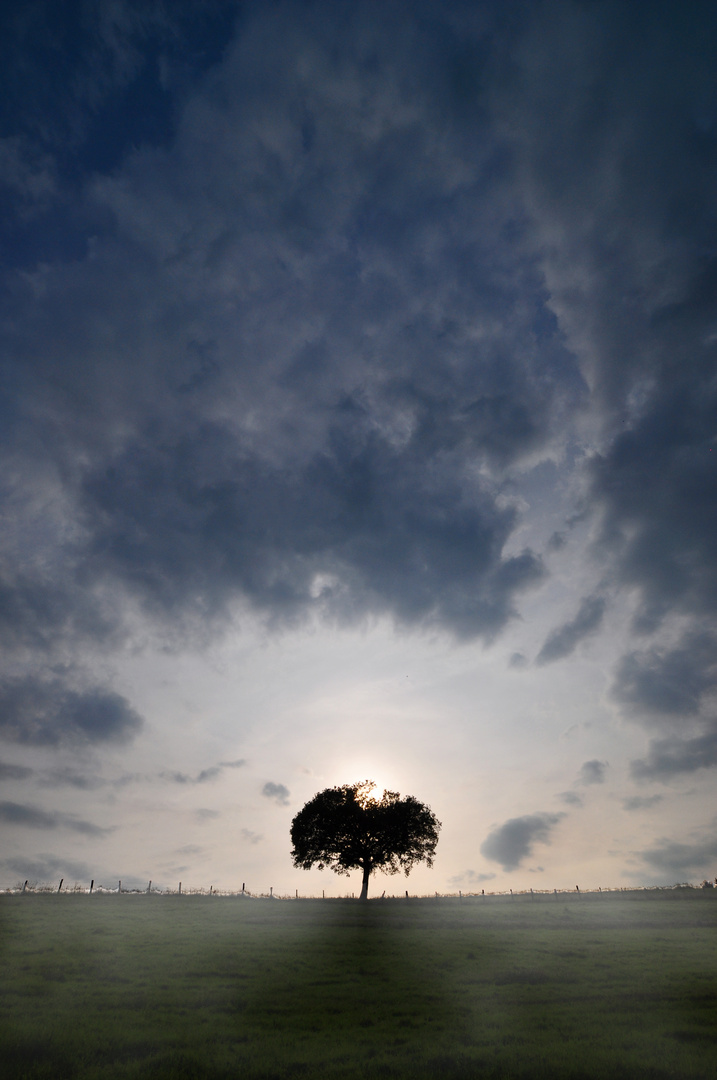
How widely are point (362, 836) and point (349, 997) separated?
54805mm

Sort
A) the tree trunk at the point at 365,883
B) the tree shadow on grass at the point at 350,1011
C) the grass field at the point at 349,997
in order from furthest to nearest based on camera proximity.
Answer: the tree trunk at the point at 365,883, the tree shadow on grass at the point at 350,1011, the grass field at the point at 349,997

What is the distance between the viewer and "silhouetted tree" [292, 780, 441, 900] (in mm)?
85438

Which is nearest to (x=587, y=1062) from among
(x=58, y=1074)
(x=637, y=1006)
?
(x=637, y=1006)

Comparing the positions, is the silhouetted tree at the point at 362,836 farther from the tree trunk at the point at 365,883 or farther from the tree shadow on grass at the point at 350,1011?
the tree shadow on grass at the point at 350,1011

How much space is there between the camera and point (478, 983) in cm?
3669

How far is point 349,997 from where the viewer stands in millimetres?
33781

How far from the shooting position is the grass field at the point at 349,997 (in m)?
24.2

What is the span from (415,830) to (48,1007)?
65933 mm

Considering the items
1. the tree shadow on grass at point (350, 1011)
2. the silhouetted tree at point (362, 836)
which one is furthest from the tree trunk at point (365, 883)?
the tree shadow on grass at point (350, 1011)

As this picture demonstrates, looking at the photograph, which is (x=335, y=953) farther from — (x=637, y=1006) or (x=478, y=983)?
(x=637, y=1006)

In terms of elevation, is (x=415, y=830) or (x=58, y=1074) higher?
(x=415, y=830)

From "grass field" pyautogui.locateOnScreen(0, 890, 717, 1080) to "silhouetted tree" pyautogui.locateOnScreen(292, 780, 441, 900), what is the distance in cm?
2468

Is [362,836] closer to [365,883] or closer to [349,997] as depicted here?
[365,883]

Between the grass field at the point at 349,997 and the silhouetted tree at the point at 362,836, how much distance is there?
2468cm
